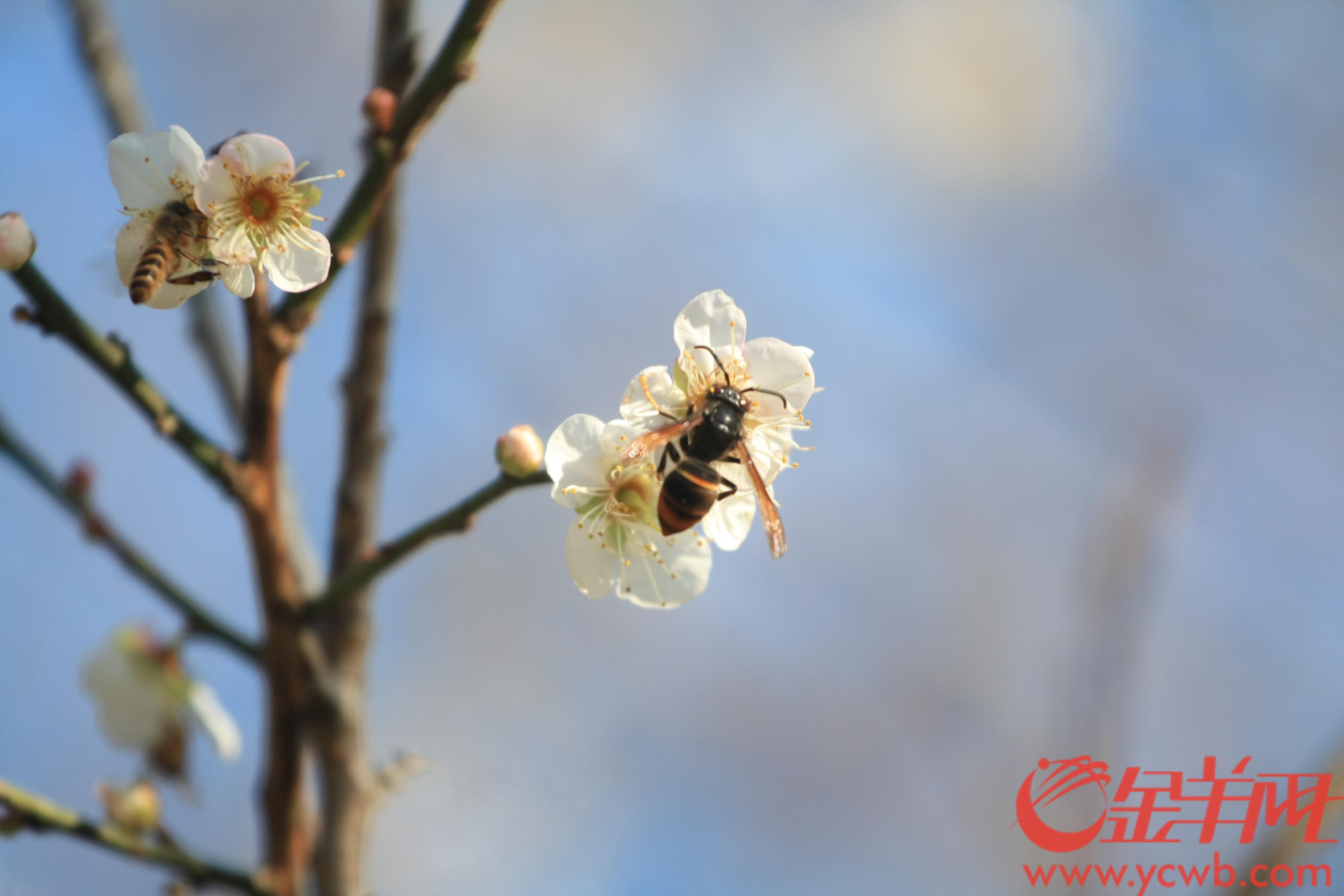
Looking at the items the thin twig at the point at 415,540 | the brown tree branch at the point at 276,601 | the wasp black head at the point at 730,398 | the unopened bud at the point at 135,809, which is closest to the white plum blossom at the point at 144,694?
the unopened bud at the point at 135,809

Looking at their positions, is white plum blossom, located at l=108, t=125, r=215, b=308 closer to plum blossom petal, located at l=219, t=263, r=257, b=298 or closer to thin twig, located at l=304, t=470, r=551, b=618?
plum blossom petal, located at l=219, t=263, r=257, b=298

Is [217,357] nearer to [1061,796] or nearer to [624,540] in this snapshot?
[624,540]

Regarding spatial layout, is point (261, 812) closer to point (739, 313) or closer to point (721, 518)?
point (721, 518)

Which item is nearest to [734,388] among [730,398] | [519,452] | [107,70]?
[730,398]

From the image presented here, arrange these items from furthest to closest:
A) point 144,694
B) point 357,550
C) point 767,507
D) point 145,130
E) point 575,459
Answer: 1. point 144,694
2. point 145,130
3. point 357,550
4. point 767,507
5. point 575,459

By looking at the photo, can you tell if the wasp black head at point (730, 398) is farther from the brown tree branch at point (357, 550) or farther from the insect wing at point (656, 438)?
A: the brown tree branch at point (357, 550)

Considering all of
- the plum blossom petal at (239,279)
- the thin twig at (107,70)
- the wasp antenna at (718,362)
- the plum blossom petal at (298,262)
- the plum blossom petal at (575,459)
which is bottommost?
the plum blossom petal at (575,459)

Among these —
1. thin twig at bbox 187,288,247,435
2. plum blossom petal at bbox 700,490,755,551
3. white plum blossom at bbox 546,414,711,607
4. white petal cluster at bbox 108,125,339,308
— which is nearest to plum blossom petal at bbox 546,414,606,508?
white plum blossom at bbox 546,414,711,607
